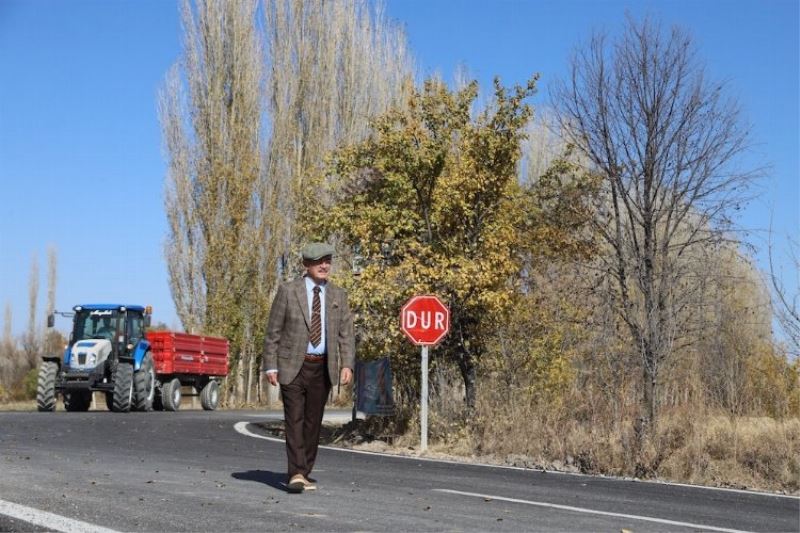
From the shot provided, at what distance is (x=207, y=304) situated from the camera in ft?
131

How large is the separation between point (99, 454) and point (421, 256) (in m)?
Answer: 6.36

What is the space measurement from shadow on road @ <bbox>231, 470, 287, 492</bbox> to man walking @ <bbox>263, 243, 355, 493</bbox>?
0.45m

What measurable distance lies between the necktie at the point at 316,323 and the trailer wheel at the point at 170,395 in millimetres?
22792

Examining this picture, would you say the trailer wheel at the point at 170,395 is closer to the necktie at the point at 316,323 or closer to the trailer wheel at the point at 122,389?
the trailer wheel at the point at 122,389

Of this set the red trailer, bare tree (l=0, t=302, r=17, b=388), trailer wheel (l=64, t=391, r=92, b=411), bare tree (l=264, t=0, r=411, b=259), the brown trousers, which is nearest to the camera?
the brown trousers

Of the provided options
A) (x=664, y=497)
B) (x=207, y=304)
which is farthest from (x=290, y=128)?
(x=664, y=497)

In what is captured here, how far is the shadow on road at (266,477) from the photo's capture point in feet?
29.9

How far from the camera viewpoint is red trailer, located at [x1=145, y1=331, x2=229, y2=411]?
3045cm

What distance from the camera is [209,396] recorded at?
1341 inches

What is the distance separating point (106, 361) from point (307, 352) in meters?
20.5

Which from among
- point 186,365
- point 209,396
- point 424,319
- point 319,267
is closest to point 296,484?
point 319,267

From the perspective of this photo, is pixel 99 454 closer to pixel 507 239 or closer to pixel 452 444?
pixel 452 444

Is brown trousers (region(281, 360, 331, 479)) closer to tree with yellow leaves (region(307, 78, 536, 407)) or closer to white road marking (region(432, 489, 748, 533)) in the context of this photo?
white road marking (region(432, 489, 748, 533))

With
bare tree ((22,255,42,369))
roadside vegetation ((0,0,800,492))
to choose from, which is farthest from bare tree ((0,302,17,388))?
roadside vegetation ((0,0,800,492))
